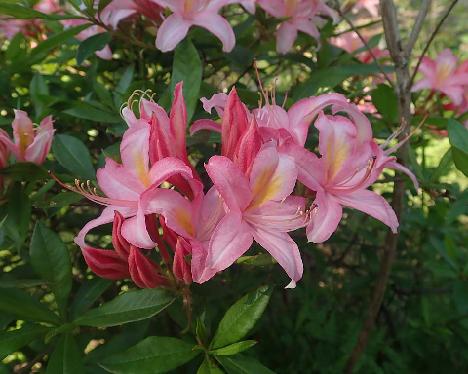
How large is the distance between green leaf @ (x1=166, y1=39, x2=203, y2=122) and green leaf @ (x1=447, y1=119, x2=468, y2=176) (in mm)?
422

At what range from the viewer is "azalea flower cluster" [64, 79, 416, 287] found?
673 mm

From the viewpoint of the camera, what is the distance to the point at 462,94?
1.35 meters

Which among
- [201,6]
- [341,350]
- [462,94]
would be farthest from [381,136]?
[341,350]

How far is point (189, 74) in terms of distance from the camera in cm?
98

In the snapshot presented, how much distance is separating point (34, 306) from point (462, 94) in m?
1.07

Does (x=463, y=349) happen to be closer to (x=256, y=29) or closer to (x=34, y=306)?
(x=256, y=29)

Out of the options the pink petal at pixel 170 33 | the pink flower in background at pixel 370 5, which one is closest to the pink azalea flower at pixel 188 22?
the pink petal at pixel 170 33

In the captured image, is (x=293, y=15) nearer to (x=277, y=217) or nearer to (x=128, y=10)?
(x=128, y=10)

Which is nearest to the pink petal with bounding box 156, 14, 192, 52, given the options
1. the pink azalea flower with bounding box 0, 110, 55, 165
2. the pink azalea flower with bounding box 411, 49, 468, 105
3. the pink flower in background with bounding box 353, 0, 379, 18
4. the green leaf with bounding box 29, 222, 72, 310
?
the pink azalea flower with bounding box 0, 110, 55, 165

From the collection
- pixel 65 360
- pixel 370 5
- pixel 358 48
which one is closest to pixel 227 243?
pixel 65 360

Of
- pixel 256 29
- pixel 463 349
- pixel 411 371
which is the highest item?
pixel 256 29

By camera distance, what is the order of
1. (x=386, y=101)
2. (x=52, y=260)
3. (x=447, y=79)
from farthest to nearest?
(x=447, y=79)
(x=386, y=101)
(x=52, y=260)

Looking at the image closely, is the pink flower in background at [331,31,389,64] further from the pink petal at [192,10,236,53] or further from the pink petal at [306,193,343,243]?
the pink petal at [306,193,343,243]

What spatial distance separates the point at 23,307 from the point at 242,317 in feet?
1.04
